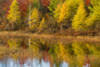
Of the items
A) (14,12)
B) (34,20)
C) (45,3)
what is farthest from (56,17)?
(14,12)

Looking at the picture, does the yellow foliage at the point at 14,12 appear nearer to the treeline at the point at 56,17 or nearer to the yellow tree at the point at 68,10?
the treeline at the point at 56,17

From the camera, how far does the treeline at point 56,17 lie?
38.9 m

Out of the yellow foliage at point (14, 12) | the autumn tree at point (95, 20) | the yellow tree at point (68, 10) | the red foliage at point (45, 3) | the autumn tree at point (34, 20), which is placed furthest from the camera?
the red foliage at point (45, 3)

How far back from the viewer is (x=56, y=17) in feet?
158

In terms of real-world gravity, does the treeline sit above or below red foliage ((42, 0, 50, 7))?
below

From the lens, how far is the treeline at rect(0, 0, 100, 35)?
3894 cm

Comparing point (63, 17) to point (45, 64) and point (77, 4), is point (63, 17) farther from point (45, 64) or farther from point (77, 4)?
point (45, 64)

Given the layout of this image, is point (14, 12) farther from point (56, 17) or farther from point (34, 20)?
point (56, 17)

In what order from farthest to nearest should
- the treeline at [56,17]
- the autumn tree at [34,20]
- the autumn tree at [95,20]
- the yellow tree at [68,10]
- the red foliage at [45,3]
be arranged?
1. the red foliage at [45,3]
2. the autumn tree at [34,20]
3. the yellow tree at [68,10]
4. the treeline at [56,17]
5. the autumn tree at [95,20]

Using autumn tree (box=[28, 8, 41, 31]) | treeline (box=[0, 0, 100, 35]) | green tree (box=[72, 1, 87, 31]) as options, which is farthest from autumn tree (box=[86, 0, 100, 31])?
autumn tree (box=[28, 8, 41, 31])

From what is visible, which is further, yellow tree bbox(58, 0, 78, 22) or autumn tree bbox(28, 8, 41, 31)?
autumn tree bbox(28, 8, 41, 31)

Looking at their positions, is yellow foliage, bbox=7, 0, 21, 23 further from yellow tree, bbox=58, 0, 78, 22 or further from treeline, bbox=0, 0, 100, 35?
yellow tree, bbox=58, 0, 78, 22

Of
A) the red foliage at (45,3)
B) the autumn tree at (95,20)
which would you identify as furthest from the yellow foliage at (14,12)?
the autumn tree at (95,20)

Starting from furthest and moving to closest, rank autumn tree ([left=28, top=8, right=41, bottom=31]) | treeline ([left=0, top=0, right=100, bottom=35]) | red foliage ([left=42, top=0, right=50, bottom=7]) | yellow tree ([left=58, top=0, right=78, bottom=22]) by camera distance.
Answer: red foliage ([left=42, top=0, right=50, bottom=7]) → autumn tree ([left=28, top=8, right=41, bottom=31]) → yellow tree ([left=58, top=0, right=78, bottom=22]) → treeline ([left=0, top=0, right=100, bottom=35])
